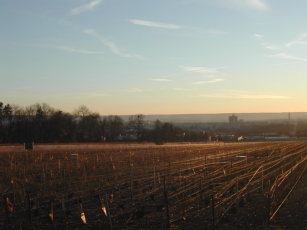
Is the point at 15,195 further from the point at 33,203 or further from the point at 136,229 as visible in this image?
the point at 136,229

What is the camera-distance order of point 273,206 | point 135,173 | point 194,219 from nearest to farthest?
point 194,219 < point 273,206 < point 135,173

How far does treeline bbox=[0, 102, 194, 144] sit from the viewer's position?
5469 cm

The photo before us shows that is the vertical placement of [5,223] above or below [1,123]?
below

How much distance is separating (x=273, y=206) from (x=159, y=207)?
289 cm


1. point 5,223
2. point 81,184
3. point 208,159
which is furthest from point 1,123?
point 5,223

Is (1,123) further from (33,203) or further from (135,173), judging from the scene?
(33,203)

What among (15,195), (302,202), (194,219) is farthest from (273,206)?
(15,195)

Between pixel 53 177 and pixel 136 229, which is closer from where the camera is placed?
pixel 136 229

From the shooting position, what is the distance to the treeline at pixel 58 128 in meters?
54.7

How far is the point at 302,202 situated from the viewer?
1138cm

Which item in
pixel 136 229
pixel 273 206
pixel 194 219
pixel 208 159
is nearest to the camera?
pixel 136 229

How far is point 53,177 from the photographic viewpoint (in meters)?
16.0

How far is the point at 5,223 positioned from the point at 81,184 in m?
4.96

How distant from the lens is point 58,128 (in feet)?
190
